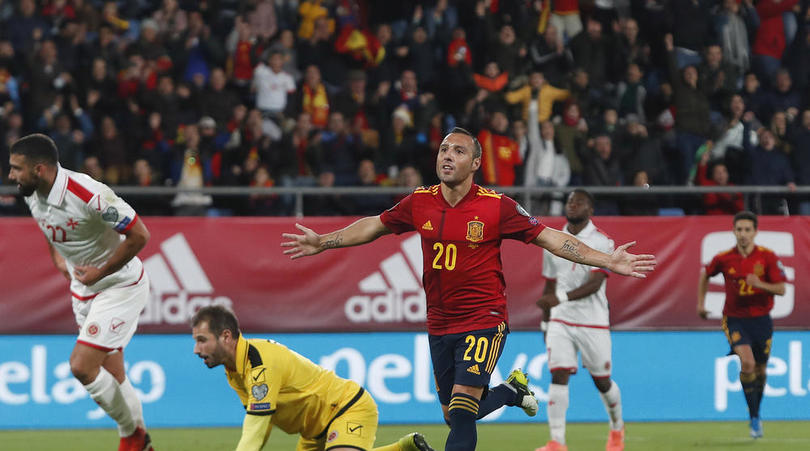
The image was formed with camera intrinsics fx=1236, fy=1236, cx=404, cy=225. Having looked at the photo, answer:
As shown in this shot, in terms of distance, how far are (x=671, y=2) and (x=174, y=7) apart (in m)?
7.76

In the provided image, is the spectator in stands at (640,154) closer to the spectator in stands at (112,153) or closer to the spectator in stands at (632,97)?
the spectator in stands at (632,97)

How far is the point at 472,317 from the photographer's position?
27.0 feet

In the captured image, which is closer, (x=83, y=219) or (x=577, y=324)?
(x=83, y=219)

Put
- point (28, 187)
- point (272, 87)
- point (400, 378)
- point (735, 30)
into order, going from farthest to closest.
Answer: point (735, 30), point (272, 87), point (400, 378), point (28, 187)

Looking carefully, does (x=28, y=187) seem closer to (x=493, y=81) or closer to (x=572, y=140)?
(x=572, y=140)

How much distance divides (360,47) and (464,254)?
10480 millimetres

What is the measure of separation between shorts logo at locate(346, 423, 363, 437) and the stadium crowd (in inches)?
306

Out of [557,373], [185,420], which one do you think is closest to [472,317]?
[557,373]

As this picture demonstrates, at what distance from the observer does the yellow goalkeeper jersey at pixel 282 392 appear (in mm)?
7160

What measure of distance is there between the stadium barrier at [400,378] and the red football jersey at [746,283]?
68.6 inches

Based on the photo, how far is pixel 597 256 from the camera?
7.92 meters

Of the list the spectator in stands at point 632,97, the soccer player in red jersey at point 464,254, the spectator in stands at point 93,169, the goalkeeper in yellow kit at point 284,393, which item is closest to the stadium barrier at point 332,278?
the spectator in stands at point 93,169

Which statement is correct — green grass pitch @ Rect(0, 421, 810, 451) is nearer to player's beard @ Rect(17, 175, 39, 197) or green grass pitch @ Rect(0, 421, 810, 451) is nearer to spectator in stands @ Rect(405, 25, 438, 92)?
player's beard @ Rect(17, 175, 39, 197)

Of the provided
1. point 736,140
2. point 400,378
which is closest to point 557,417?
point 400,378
